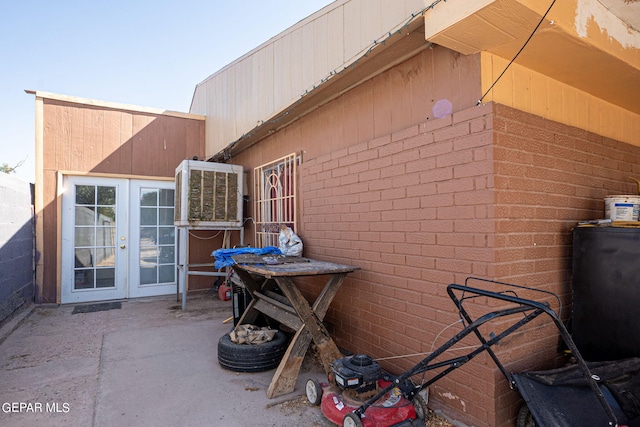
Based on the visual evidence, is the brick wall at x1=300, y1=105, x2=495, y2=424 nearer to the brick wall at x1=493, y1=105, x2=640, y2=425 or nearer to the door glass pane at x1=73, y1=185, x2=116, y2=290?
the brick wall at x1=493, y1=105, x2=640, y2=425

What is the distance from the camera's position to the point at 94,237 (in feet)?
22.5

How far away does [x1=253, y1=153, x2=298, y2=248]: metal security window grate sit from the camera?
16.0ft

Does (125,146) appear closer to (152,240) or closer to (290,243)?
(152,240)

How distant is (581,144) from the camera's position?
2893 mm

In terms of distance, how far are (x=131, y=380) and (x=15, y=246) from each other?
363 cm

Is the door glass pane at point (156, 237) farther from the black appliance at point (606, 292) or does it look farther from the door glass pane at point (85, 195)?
the black appliance at point (606, 292)

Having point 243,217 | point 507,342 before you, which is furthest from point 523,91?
point 243,217

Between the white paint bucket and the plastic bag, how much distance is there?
303 cm

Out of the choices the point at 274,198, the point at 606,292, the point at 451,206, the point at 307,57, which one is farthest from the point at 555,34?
the point at 274,198

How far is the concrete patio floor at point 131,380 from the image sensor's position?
8.77 feet

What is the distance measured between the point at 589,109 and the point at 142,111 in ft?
24.6

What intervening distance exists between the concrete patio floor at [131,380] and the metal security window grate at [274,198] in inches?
62.8

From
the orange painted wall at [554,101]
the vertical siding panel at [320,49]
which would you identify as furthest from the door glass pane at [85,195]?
the orange painted wall at [554,101]

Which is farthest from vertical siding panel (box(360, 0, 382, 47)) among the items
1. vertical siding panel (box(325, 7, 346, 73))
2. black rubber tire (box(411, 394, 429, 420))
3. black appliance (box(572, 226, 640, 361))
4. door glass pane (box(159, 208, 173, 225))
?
door glass pane (box(159, 208, 173, 225))
